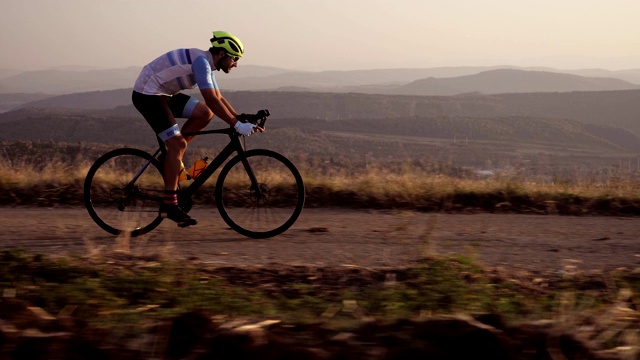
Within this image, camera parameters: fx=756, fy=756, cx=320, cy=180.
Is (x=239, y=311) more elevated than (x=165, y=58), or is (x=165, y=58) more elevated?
(x=165, y=58)

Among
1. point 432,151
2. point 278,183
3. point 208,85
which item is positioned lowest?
point 432,151

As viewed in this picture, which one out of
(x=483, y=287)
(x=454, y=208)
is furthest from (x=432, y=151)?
(x=483, y=287)

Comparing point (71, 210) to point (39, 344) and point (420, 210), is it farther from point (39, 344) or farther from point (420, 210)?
point (39, 344)

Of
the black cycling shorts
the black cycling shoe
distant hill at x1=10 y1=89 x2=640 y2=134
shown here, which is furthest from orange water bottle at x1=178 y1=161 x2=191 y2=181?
distant hill at x1=10 y1=89 x2=640 y2=134

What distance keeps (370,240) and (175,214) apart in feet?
5.91

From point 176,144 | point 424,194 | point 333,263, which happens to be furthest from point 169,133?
point 424,194

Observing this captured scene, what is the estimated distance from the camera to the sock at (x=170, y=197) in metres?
6.89

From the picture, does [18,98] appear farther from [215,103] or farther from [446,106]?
[215,103]

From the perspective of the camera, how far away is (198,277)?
5043 mm

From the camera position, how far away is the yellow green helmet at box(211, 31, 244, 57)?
21.6 feet

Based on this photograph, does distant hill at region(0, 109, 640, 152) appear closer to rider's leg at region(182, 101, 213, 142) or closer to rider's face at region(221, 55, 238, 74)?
rider's leg at region(182, 101, 213, 142)

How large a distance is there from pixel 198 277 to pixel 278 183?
92.1 inches

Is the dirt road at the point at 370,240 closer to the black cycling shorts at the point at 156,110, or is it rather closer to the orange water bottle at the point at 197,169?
the orange water bottle at the point at 197,169

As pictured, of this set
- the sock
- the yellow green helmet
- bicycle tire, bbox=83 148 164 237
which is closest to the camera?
the yellow green helmet
